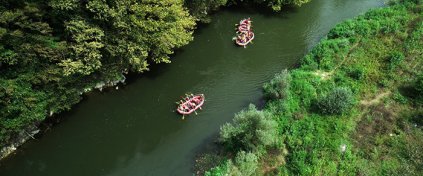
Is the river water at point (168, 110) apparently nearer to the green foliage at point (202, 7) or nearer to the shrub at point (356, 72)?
the green foliage at point (202, 7)

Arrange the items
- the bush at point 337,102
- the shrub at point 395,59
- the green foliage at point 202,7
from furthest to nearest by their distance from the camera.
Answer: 1. the green foliage at point 202,7
2. the shrub at point 395,59
3. the bush at point 337,102

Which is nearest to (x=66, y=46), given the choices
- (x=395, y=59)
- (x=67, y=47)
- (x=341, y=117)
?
(x=67, y=47)

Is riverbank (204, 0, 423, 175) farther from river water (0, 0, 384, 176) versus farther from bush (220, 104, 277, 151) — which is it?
river water (0, 0, 384, 176)

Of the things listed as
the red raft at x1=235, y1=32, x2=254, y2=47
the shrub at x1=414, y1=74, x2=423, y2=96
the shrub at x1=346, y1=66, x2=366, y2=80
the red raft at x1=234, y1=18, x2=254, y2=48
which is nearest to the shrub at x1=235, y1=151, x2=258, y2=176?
the shrub at x1=346, y1=66, x2=366, y2=80

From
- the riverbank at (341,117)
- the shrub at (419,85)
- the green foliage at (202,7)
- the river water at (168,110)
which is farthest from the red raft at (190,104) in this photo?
the shrub at (419,85)

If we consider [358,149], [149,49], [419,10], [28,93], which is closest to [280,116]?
[358,149]

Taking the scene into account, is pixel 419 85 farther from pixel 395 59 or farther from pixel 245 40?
pixel 245 40
